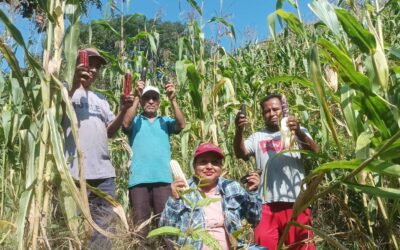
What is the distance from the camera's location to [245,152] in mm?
2426

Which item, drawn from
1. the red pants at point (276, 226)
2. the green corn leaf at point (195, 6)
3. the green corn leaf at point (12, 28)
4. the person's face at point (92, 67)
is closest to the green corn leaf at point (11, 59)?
the green corn leaf at point (12, 28)

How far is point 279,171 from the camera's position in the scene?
2.31 metres

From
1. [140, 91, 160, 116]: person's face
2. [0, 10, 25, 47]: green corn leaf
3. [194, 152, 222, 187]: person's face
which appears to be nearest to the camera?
[0, 10, 25, 47]: green corn leaf

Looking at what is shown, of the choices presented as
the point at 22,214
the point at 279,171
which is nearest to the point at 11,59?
the point at 22,214

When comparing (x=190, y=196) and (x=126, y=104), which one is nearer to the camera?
(x=190, y=196)

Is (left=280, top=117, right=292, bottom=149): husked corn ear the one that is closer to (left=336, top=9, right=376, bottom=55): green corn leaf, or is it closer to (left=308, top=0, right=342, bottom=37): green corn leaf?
(left=308, top=0, right=342, bottom=37): green corn leaf

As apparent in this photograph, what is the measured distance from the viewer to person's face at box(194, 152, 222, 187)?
6.37ft

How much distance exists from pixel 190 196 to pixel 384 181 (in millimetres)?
798

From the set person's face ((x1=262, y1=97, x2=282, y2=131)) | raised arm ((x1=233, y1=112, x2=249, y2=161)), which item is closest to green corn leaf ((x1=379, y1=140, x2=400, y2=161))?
raised arm ((x1=233, y1=112, x2=249, y2=161))

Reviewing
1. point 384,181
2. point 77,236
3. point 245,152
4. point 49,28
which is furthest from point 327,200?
point 49,28

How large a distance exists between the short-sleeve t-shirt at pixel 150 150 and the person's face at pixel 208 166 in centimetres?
62

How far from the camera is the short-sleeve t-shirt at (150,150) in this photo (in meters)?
2.55

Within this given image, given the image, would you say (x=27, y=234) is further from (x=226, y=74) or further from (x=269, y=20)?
(x=226, y=74)

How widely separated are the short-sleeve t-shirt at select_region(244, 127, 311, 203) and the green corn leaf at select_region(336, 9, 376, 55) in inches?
38.6
